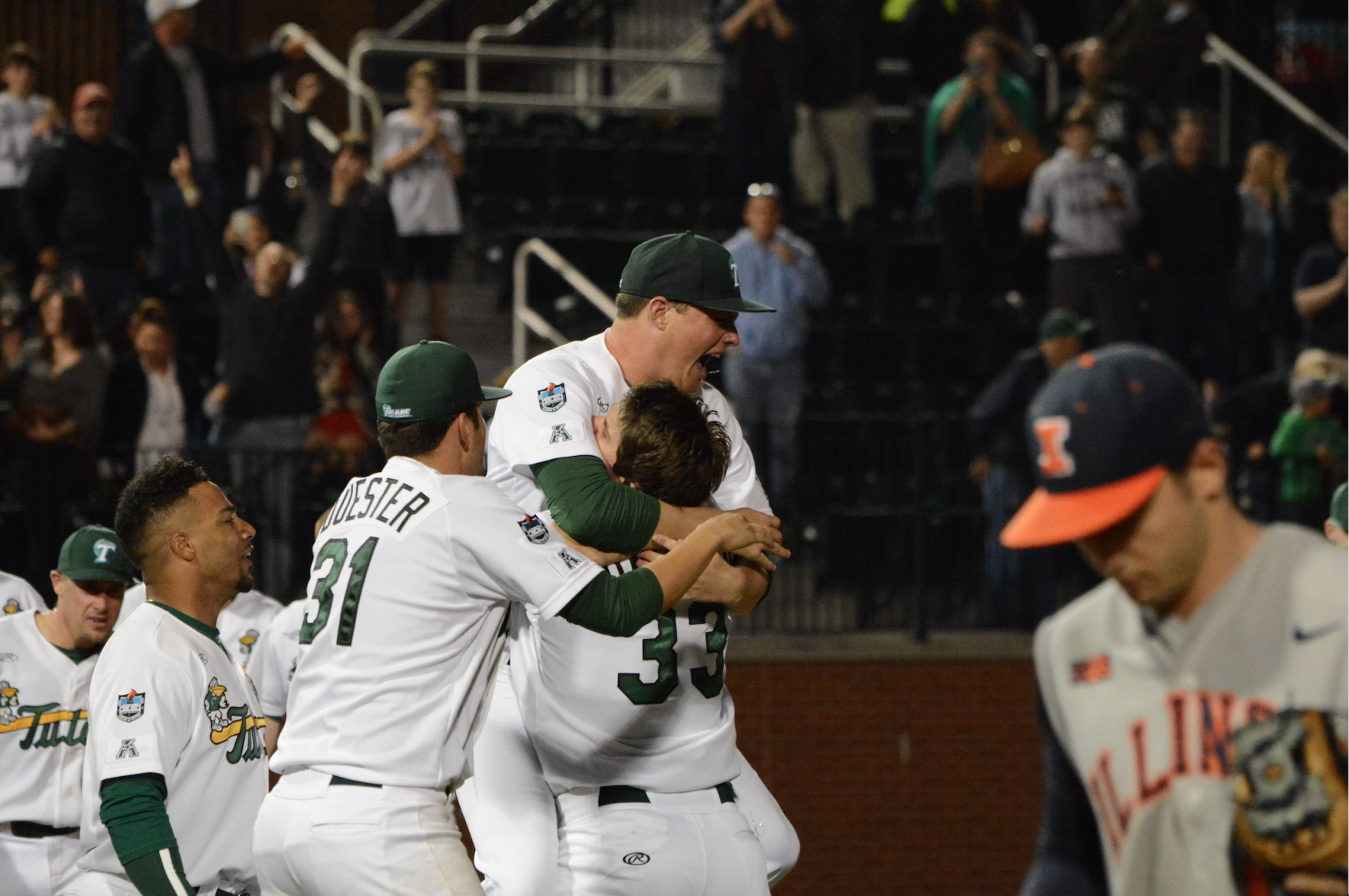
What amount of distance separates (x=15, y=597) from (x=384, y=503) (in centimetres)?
342

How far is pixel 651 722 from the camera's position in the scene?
460 cm

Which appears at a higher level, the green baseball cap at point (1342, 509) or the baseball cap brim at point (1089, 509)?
the baseball cap brim at point (1089, 509)

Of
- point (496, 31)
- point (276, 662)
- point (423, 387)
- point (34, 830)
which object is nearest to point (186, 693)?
point (423, 387)

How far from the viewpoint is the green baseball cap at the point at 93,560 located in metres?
6.11

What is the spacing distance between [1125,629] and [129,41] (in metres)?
15.8

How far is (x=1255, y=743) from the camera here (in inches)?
100

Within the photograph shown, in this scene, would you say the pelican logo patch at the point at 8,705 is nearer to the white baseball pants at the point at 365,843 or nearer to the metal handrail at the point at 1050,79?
the white baseball pants at the point at 365,843

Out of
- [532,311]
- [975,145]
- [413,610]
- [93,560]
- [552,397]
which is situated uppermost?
[975,145]

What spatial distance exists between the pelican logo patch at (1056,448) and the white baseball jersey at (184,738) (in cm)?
285

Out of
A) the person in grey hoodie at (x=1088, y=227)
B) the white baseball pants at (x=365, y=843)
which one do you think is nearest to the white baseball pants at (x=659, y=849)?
the white baseball pants at (x=365, y=843)

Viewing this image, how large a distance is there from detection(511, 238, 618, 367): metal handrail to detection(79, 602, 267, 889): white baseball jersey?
7.08 meters

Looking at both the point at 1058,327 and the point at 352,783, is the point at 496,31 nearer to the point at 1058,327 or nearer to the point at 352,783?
the point at 1058,327

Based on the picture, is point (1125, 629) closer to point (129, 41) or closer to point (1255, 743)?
point (1255, 743)

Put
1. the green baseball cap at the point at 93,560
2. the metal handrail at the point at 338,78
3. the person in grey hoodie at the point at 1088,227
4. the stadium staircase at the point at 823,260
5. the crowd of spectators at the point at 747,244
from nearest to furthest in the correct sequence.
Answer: the green baseball cap at the point at 93,560 → the crowd of spectators at the point at 747,244 → the stadium staircase at the point at 823,260 → the person in grey hoodie at the point at 1088,227 → the metal handrail at the point at 338,78
